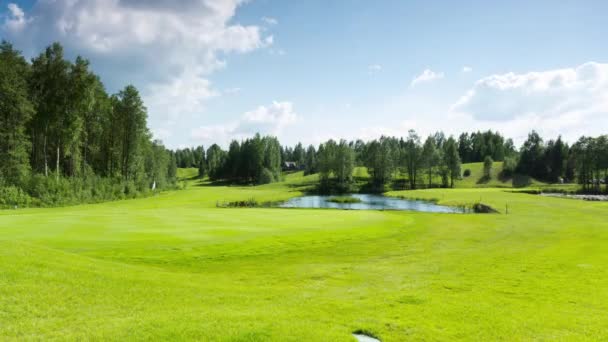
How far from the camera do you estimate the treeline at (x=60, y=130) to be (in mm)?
44031

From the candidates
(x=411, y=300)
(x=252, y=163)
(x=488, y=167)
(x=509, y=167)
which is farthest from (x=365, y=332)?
(x=509, y=167)

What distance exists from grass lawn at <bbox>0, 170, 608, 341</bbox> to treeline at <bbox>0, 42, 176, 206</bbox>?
28310 mm

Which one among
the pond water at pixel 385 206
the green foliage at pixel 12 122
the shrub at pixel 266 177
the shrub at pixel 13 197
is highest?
the green foliage at pixel 12 122

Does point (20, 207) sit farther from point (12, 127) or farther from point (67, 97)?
point (67, 97)

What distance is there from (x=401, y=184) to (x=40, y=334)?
129m

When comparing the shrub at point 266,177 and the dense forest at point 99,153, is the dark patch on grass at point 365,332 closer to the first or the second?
the dense forest at point 99,153

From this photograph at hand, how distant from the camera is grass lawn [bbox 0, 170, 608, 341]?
788cm

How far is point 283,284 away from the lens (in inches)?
543

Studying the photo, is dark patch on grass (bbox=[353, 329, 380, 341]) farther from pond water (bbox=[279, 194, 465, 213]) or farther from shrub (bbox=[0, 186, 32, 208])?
pond water (bbox=[279, 194, 465, 213])

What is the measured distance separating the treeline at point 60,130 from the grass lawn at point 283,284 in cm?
2831

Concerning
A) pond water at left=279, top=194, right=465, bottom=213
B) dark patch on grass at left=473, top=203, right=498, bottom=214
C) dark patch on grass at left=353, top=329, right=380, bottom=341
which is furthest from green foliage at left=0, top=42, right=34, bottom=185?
dark patch on grass at left=473, top=203, right=498, bottom=214

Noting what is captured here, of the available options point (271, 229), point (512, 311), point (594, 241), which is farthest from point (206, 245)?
point (594, 241)

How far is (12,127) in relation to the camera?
44.2 metres

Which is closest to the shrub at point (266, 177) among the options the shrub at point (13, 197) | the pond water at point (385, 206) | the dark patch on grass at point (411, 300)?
the pond water at point (385, 206)
